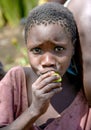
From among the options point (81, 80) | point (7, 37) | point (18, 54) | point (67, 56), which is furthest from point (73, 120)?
point (7, 37)

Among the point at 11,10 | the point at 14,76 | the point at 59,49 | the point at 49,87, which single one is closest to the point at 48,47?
the point at 59,49

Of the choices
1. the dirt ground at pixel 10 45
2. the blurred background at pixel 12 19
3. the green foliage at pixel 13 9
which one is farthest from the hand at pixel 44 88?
the green foliage at pixel 13 9

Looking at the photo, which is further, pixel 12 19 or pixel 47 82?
pixel 12 19

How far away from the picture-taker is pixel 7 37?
24.8ft

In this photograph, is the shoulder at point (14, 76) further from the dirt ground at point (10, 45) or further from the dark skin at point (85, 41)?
the dirt ground at point (10, 45)

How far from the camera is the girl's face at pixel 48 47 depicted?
2.27 m

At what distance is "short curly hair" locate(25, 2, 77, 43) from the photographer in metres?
2.30

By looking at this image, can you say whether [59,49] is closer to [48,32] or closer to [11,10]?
[48,32]

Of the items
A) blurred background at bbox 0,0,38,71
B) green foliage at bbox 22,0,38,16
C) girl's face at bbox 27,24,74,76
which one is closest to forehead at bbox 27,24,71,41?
girl's face at bbox 27,24,74,76

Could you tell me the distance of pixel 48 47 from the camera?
7.48 ft

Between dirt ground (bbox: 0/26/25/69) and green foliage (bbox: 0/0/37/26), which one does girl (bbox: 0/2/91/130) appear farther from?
green foliage (bbox: 0/0/37/26)

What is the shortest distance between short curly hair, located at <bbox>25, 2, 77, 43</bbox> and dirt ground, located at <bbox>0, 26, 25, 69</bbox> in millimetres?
3751

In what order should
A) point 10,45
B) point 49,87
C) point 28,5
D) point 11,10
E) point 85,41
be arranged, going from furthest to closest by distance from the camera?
1. point 11,10
2. point 28,5
3. point 10,45
4. point 85,41
5. point 49,87

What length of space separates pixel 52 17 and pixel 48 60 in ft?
0.67
